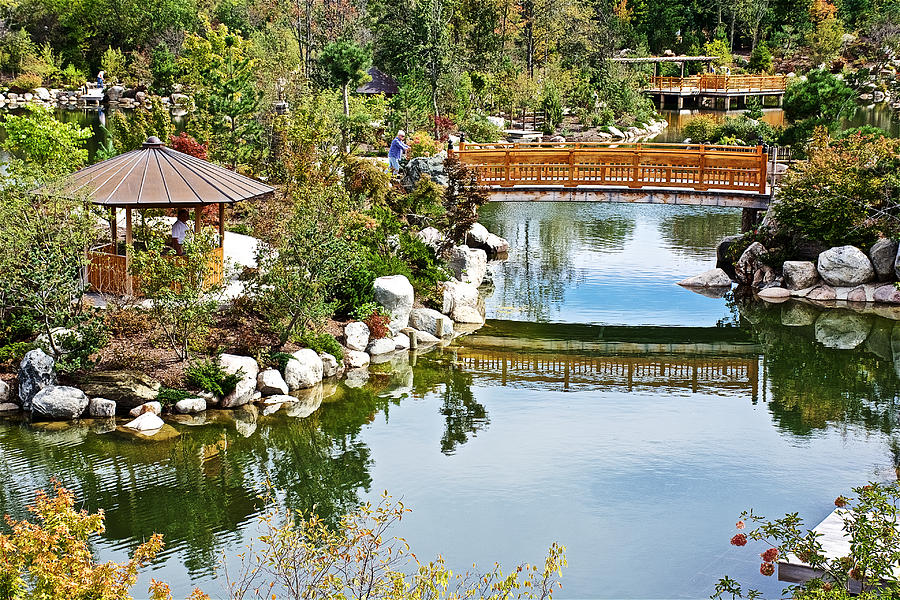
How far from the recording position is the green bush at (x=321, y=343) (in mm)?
15883

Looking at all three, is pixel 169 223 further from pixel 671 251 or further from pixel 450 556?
pixel 671 251

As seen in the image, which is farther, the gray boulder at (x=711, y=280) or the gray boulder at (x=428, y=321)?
the gray boulder at (x=711, y=280)

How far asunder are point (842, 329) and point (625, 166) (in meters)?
5.44

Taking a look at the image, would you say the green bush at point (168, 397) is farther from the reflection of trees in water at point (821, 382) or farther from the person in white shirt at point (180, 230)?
the reflection of trees in water at point (821, 382)

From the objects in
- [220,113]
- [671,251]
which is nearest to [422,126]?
[220,113]

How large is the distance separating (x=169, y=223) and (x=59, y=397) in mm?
5276

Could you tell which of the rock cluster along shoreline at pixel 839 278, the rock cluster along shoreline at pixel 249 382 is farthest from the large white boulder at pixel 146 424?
the rock cluster along shoreline at pixel 839 278

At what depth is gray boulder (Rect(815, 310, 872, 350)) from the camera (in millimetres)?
18422

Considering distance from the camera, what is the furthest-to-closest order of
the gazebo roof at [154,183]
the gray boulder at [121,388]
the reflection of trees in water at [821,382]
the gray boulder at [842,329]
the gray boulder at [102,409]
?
the gray boulder at [842,329]
the gazebo roof at [154,183]
the reflection of trees in water at [821,382]
the gray boulder at [121,388]
the gray boulder at [102,409]

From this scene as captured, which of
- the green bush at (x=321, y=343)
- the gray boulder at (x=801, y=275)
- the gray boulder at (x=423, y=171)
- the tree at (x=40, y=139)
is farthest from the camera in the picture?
the gray boulder at (x=423, y=171)

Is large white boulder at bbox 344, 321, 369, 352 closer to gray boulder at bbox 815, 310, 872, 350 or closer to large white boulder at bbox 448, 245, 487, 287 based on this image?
large white boulder at bbox 448, 245, 487, 287

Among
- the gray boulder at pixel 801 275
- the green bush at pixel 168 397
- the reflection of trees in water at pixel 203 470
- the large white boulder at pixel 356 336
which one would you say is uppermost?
the gray boulder at pixel 801 275

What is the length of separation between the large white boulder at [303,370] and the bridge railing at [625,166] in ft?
25.6

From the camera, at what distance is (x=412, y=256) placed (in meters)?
19.2
